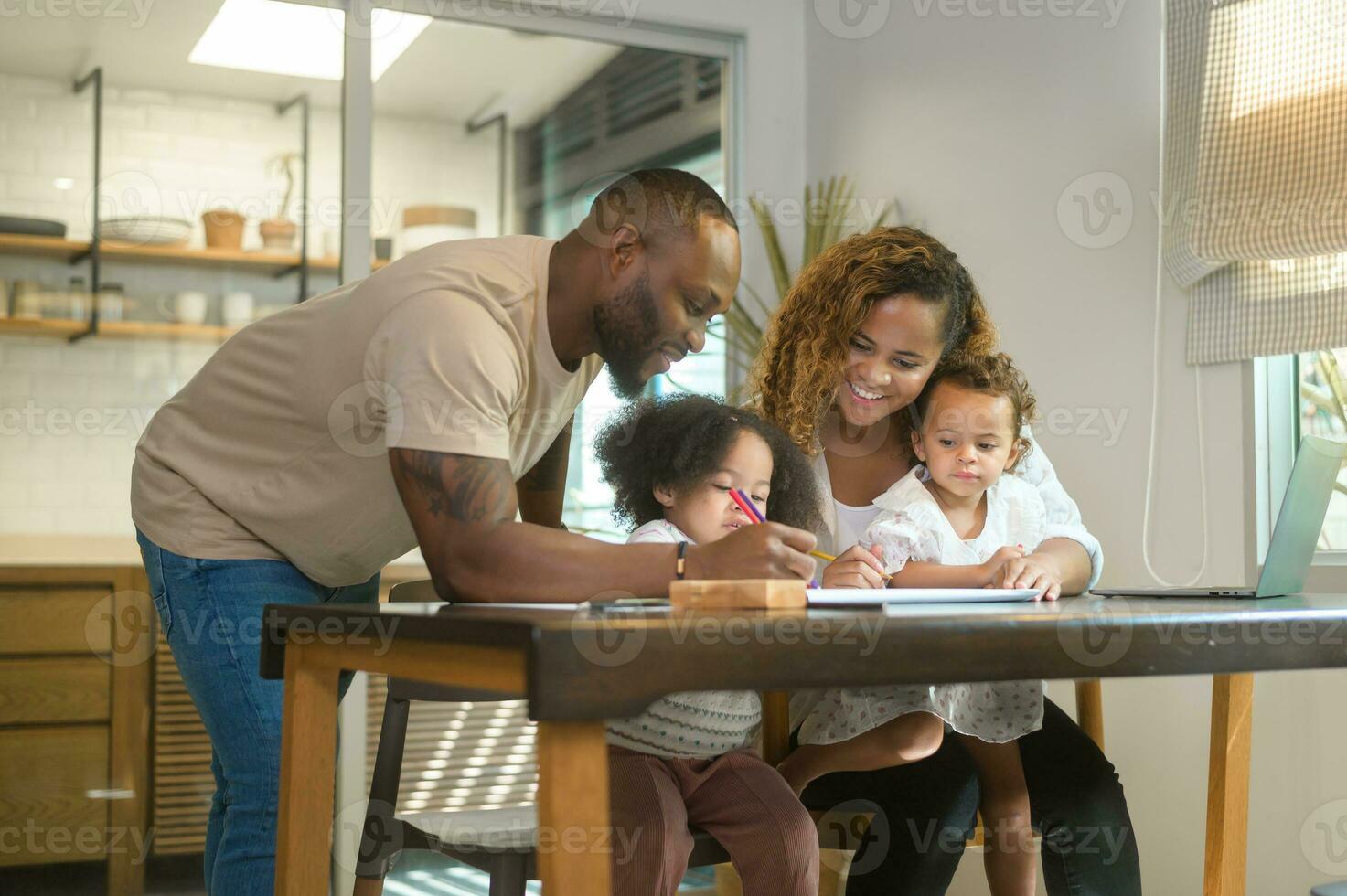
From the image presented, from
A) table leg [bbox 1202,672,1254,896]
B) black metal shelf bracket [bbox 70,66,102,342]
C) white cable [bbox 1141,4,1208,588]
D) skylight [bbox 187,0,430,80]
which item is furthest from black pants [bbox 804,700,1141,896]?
skylight [bbox 187,0,430,80]

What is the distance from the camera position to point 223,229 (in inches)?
137

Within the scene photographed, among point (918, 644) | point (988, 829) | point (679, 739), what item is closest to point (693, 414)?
point (679, 739)

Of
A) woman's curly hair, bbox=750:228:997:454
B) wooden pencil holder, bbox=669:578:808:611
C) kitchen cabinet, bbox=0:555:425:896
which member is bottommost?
kitchen cabinet, bbox=0:555:425:896

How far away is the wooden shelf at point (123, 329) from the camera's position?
10.7 feet

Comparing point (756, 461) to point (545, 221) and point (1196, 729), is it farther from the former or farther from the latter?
point (545, 221)

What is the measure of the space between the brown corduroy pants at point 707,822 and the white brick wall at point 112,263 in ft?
7.28

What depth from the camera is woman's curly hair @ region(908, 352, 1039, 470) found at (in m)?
2.01

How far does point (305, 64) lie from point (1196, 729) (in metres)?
2.72

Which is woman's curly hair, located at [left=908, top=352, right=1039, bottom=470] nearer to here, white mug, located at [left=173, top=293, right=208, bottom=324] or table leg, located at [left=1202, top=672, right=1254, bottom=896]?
table leg, located at [left=1202, top=672, right=1254, bottom=896]

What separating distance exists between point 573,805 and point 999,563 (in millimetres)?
853

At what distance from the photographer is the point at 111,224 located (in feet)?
11.0

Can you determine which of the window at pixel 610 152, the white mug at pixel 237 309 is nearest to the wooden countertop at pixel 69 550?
the white mug at pixel 237 309

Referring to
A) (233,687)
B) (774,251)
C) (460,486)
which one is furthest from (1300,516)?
(774,251)

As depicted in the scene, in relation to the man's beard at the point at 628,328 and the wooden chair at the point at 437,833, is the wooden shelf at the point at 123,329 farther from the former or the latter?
the man's beard at the point at 628,328
